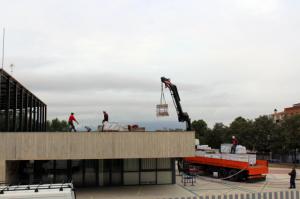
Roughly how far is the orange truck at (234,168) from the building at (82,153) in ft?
17.8

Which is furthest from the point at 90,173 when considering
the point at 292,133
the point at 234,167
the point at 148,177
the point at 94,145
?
the point at 292,133

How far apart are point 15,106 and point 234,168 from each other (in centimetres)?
1719

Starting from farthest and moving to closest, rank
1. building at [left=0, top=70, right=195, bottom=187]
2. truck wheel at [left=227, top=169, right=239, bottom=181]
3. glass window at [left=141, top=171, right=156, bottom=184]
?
truck wheel at [left=227, top=169, right=239, bottom=181]
glass window at [left=141, top=171, right=156, bottom=184]
building at [left=0, top=70, right=195, bottom=187]

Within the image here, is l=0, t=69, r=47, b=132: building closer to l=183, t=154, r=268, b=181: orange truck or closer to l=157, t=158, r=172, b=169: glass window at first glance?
l=157, t=158, r=172, b=169: glass window

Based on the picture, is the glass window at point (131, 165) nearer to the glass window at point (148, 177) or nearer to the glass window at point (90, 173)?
the glass window at point (148, 177)

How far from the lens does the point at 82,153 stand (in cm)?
2350

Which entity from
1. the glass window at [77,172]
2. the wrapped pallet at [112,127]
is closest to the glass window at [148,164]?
the wrapped pallet at [112,127]

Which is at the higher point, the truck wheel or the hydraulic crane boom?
the hydraulic crane boom

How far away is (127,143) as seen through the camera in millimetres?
23891

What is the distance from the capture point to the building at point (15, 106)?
2594 centimetres

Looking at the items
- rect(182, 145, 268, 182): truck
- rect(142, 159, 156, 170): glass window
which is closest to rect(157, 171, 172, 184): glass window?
rect(142, 159, 156, 170): glass window

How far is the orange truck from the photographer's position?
3006cm

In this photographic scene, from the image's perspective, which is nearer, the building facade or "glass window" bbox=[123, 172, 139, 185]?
the building facade

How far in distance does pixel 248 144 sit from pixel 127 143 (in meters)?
44.7
